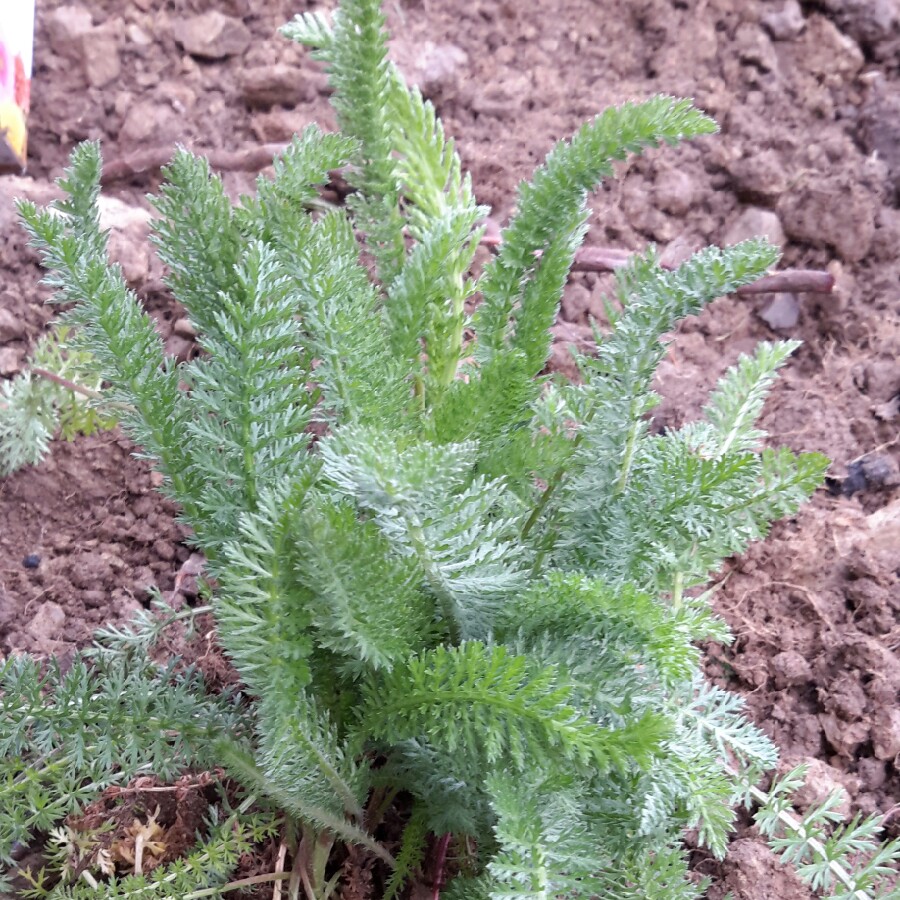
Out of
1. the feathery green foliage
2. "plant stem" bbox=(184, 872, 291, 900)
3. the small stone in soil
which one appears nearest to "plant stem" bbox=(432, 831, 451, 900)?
"plant stem" bbox=(184, 872, 291, 900)

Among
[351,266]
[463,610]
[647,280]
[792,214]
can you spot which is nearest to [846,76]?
[792,214]

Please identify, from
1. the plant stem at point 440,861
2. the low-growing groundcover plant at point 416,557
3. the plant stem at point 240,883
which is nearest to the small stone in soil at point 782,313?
the low-growing groundcover plant at point 416,557

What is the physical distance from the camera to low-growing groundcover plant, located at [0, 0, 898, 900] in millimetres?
796

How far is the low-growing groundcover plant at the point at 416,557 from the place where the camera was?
2.61ft

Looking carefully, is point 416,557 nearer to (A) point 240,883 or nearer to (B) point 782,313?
(A) point 240,883

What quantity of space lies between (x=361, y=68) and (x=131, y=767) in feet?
2.62

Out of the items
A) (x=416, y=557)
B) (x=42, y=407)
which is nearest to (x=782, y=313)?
(x=416, y=557)

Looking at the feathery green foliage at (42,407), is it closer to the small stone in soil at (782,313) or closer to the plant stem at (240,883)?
the plant stem at (240,883)

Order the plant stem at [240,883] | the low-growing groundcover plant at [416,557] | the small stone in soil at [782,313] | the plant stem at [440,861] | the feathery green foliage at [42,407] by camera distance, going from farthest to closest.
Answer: the small stone in soil at [782,313] → the feathery green foliage at [42,407] → the plant stem at [440,861] → the plant stem at [240,883] → the low-growing groundcover plant at [416,557]

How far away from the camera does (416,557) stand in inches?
32.7

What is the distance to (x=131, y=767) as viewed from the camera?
903 millimetres

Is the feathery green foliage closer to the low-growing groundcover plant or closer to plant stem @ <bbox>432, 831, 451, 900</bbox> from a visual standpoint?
the low-growing groundcover plant

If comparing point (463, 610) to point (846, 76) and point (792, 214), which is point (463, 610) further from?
point (846, 76)

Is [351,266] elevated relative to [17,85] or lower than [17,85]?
lower
